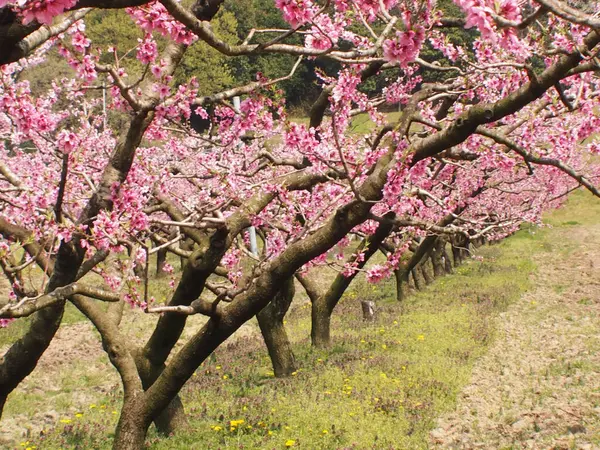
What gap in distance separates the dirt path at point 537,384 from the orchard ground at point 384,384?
3 centimetres

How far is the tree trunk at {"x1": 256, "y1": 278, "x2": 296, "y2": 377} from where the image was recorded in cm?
1145

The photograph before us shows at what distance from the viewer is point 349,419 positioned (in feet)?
29.3

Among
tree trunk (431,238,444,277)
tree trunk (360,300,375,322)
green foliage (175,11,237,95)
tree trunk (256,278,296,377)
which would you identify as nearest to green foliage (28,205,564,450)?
tree trunk (256,278,296,377)

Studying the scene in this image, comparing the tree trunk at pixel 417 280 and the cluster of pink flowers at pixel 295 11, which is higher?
the cluster of pink flowers at pixel 295 11

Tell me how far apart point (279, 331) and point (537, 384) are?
495 cm

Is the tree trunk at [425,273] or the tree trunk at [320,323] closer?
the tree trunk at [320,323]

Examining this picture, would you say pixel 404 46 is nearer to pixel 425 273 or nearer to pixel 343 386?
pixel 343 386

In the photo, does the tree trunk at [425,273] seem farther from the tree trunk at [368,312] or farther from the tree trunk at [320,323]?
the tree trunk at [320,323]

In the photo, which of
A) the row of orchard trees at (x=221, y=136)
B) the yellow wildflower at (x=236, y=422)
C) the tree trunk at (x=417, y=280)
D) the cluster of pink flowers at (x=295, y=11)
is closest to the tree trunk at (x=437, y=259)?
the tree trunk at (x=417, y=280)

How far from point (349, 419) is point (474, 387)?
3.04 metres

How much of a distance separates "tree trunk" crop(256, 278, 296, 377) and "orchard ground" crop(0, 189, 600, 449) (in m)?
0.42

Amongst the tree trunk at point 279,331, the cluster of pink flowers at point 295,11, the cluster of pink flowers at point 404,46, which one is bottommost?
the tree trunk at point 279,331

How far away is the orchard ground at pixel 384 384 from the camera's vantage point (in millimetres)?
8555

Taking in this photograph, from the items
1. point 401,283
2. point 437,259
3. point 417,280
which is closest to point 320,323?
point 401,283
